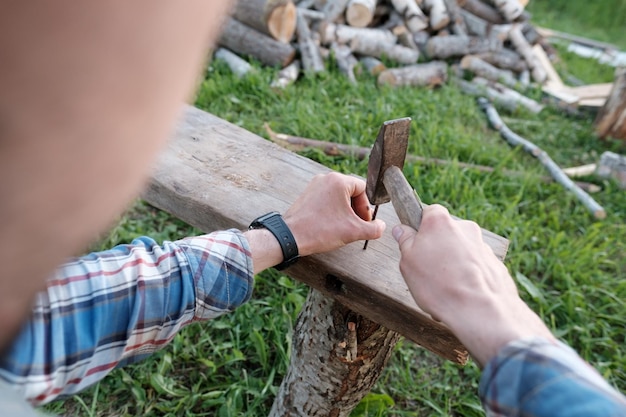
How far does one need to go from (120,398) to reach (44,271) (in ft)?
6.24

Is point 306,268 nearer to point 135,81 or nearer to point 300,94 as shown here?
point 135,81

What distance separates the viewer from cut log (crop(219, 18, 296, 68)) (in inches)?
183

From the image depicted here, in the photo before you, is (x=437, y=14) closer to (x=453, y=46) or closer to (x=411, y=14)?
(x=411, y=14)

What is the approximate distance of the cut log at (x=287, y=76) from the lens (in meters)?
4.23

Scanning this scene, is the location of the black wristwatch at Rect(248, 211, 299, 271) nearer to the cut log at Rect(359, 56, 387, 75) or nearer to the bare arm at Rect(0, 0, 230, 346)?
the bare arm at Rect(0, 0, 230, 346)

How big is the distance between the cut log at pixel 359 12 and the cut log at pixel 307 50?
A: 68 cm

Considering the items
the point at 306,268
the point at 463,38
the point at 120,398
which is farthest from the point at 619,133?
the point at 120,398

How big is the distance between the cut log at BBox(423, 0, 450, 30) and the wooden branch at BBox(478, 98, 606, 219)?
5.31 feet

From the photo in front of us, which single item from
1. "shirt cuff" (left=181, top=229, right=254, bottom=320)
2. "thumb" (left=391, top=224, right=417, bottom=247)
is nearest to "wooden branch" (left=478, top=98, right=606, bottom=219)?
"thumb" (left=391, top=224, right=417, bottom=247)

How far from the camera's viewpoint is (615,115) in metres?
4.78

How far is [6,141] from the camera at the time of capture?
31 centimetres

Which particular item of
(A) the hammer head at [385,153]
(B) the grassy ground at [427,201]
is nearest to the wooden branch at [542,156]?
(B) the grassy ground at [427,201]

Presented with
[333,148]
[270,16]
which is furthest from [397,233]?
[270,16]

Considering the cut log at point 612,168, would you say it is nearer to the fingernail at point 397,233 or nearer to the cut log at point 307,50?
the cut log at point 307,50
